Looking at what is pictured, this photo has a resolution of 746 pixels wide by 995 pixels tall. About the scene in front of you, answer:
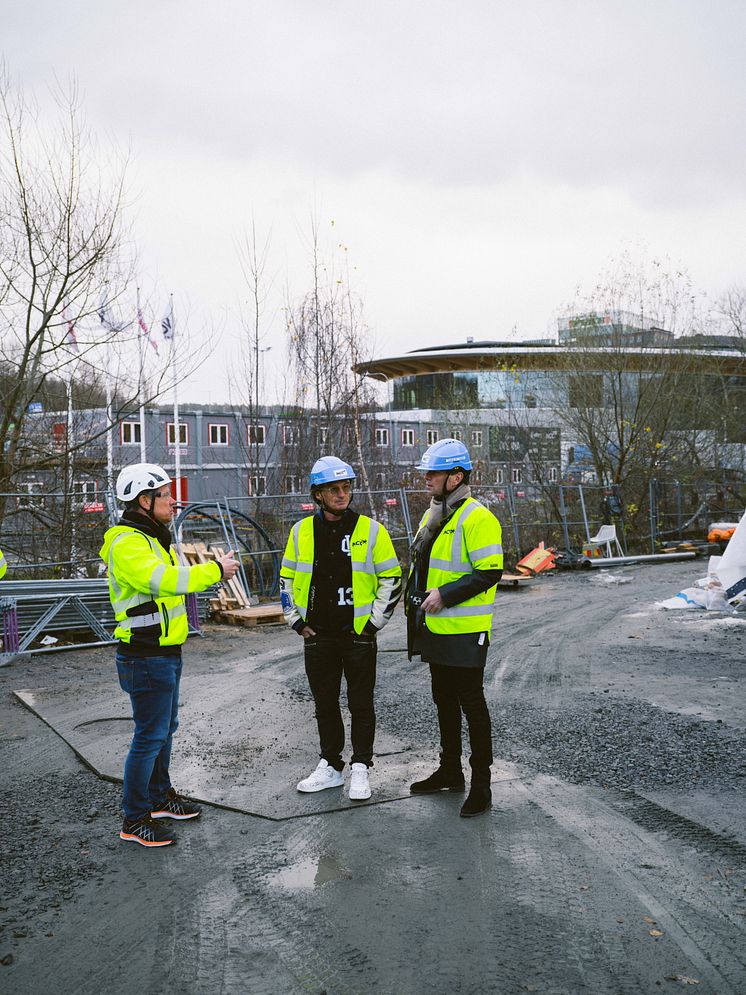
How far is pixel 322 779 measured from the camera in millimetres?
5512

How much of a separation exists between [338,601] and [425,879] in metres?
Result: 1.82

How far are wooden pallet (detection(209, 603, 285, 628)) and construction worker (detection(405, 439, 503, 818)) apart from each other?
27.3 feet

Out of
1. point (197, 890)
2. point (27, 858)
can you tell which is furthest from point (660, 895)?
point (27, 858)

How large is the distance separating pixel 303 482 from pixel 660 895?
59.6ft

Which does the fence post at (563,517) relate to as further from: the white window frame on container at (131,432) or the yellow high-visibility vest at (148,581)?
the yellow high-visibility vest at (148,581)

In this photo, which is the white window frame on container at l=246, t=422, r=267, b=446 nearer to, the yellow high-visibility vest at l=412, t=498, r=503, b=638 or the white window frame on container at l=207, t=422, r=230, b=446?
the white window frame on container at l=207, t=422, r=230, b=446

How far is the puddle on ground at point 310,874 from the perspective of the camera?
4152 millimetres

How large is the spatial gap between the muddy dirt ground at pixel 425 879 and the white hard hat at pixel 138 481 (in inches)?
75.7

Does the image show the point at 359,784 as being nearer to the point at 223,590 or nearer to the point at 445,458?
the point at 445,458

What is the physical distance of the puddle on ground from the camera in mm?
4152

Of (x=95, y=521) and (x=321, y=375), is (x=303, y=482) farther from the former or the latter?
(x=95, y=521)

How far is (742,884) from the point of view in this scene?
4.07 metres

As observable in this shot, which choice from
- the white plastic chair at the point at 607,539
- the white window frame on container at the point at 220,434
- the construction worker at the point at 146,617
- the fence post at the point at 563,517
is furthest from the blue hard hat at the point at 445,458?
the white window frame on container at the point at 220,434

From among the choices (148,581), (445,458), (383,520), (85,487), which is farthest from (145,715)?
(383,520)
